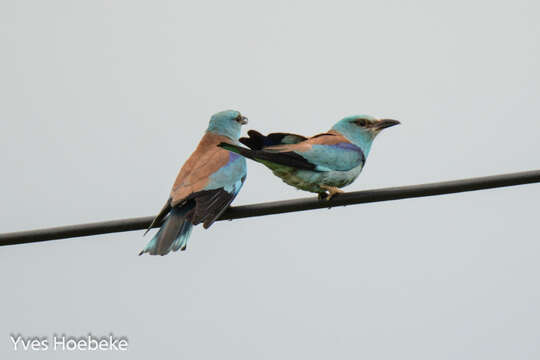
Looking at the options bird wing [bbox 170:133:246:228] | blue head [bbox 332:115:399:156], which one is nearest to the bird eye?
blue head [bbox 332:115:399:156]

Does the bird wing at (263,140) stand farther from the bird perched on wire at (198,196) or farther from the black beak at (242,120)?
the black beak at (242,120)

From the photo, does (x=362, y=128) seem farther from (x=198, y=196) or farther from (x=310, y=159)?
(x=198, y=196)

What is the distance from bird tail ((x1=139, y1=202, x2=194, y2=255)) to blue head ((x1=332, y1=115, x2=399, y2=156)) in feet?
6.45

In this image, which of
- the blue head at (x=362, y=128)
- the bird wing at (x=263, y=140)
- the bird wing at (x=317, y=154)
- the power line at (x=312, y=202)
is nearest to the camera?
the power line at (x=312, y=202)

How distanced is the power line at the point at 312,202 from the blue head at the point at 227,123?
4.01 meters

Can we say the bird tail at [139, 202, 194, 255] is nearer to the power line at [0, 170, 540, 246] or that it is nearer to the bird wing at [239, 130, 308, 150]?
the bird wing at [239, 130, 308, 150]

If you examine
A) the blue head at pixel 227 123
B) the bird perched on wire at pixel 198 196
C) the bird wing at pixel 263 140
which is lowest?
the bird perched on wire at pixel 198 196

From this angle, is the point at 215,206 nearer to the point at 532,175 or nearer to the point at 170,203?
the point at 170,203

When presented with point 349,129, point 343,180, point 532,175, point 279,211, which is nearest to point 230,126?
point 349,129

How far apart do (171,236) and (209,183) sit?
0.66m

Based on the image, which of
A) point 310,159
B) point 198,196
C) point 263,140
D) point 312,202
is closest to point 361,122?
point 310,159

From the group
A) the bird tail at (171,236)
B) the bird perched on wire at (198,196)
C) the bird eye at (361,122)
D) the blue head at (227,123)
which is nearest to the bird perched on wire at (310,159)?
the bird perched on wire at (198,196)

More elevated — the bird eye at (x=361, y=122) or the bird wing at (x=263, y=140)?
the bird eye at (x=361, y=122)

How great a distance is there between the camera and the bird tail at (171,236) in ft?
24.0
